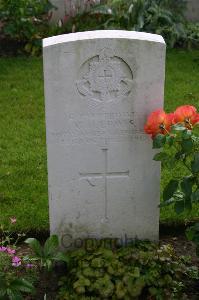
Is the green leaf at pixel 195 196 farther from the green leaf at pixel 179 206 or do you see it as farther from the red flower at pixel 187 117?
the red flower at pixel 187 117

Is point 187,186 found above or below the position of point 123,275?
above

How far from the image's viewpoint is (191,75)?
7957 mm

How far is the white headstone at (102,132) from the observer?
3863 mm

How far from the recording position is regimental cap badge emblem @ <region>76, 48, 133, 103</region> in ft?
12.7

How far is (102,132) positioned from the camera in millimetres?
4035

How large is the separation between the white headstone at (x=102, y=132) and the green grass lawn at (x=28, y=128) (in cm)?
59

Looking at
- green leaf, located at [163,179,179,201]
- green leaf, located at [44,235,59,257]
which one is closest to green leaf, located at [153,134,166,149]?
green leaf, located at [163,179,179,201]

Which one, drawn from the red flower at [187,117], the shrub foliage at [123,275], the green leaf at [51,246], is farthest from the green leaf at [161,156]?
the green leaf at [51,246]

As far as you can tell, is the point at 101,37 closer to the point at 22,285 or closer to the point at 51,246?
the point at 51,246

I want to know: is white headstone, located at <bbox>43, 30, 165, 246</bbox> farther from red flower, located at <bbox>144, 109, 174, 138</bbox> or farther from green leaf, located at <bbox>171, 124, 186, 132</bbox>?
green leaf, located at <bbox>171, 124, 186, 132</bbox>

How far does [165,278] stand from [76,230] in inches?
26.8

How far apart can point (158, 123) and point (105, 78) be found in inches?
16.7

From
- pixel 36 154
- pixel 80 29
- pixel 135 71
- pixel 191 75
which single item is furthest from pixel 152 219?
pixel 80 29

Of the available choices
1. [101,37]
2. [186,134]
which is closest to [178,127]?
[186,134]
